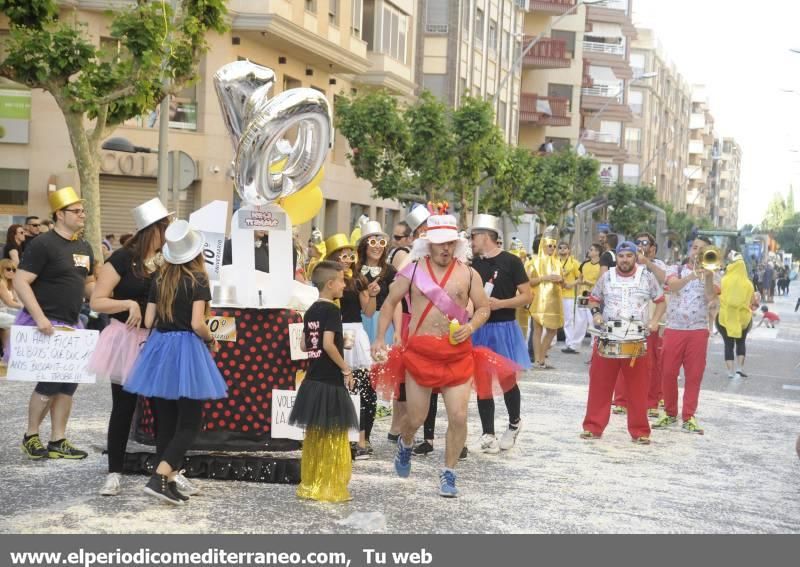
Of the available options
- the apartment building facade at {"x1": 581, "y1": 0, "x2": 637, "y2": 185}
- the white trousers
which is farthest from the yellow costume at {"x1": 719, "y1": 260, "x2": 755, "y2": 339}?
the apartment building facade at {"x1": 581, "y1": 0, "x2": 637, "y2": 185}

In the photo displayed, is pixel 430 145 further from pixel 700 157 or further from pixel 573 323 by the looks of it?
pixel 700 157

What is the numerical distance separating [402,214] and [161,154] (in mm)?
27398

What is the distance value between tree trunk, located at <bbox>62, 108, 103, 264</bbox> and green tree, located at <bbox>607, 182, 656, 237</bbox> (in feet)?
217

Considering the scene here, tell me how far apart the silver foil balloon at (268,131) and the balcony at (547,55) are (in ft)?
198

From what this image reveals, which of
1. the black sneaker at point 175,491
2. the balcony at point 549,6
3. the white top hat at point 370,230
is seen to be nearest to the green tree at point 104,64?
the white top hat at point 370,230

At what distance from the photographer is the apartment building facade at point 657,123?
108 m

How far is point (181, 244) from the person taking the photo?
26.2 feet

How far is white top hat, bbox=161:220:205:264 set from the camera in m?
7.93

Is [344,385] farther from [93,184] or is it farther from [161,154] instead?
[161,154]

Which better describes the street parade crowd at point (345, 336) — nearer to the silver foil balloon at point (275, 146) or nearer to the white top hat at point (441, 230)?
the white top hat at point (441, 230)

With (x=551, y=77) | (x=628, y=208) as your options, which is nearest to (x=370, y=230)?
(x=551, y=77)

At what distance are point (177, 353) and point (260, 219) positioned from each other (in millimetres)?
1832

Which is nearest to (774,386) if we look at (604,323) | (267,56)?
(604,323)

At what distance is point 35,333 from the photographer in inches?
361
